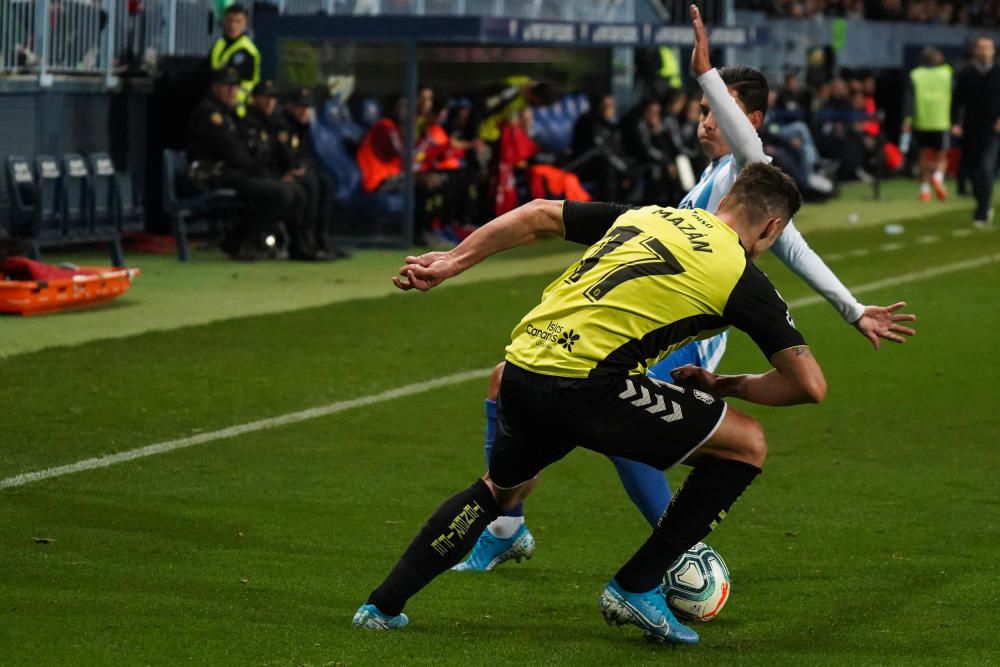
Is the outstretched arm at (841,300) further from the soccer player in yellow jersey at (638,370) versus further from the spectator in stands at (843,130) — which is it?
the spectator in stands at (843,130)

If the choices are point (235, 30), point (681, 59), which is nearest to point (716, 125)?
point (235, 30)

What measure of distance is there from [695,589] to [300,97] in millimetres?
14051

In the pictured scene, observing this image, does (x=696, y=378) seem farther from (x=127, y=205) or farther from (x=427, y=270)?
(x=127, y=205)

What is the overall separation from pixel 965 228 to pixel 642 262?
1869 centimetres

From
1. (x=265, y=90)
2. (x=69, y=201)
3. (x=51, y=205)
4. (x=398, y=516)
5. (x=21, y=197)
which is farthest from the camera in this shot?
(x=265, y=90)

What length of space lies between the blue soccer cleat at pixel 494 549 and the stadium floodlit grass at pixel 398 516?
0.29 ft

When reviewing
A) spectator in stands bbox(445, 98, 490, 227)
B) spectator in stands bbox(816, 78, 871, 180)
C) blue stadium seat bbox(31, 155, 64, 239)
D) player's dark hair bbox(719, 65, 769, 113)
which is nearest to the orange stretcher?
blue stadium seat bbox(31, 155, 64, 239)

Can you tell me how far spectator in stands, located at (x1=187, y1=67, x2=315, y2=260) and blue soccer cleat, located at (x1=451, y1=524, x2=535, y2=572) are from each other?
11.4m

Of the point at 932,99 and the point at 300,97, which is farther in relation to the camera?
the point at 932,99

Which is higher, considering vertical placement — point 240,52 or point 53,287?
point 240,52

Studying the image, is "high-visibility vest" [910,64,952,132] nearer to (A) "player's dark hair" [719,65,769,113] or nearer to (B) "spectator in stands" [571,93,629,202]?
(B) "spectator in stands" [571,93,629,202]

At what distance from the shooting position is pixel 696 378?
19.2ft

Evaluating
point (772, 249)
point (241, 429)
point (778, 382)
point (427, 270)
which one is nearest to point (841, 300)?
A: point (772, 249)

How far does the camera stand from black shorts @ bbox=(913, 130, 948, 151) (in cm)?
2941
